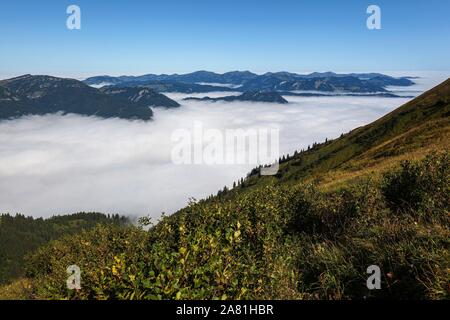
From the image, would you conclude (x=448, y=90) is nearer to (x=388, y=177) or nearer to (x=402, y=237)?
(x=388, y=177)

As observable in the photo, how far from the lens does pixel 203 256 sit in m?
10.0

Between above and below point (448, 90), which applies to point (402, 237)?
below

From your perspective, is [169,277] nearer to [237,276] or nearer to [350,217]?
[237,276]

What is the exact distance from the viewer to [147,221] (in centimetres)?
2905

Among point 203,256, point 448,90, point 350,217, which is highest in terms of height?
point 448,90

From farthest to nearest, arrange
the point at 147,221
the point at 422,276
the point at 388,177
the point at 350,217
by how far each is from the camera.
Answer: the point at 147,221
the point at 388,177
the point at 350,217
the point at 422,276

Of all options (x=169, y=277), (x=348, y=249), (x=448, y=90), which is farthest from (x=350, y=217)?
(x=448, y=90)

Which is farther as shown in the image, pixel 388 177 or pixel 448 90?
pixel 448 90

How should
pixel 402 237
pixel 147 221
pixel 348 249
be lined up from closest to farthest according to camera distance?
pixel 402 237 → pixel 348 249 → pixel 147 221

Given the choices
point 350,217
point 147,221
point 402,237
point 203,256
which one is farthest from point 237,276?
point 147,221

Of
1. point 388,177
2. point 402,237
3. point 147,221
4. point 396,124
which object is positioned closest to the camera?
point 402,237

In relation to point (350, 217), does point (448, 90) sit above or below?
above
